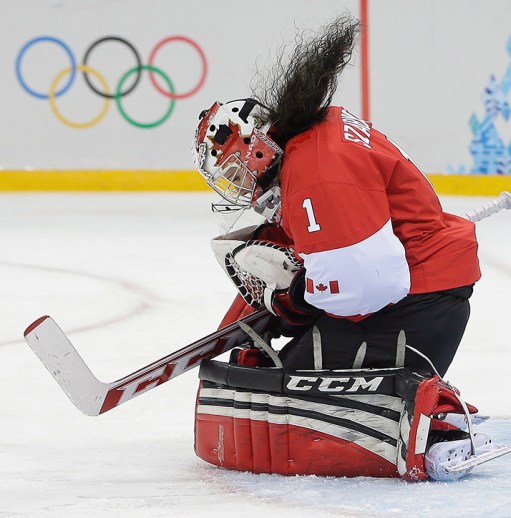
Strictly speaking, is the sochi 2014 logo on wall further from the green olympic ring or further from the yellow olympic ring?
the yellow olympic ring

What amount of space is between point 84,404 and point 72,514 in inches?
14.6

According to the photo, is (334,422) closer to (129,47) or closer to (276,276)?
(276,276)

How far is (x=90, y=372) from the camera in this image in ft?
6.97

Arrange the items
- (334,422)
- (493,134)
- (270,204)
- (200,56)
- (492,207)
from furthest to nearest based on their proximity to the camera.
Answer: (200,56)
(493,134)
(492,207)
(270,204)
(334,422)

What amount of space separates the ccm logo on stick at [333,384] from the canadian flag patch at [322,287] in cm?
18

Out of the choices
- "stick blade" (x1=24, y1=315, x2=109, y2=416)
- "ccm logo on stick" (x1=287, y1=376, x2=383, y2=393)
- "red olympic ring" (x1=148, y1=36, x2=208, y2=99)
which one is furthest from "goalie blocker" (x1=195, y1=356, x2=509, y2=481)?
"red olympic ring" (x1=148, y1=36, x2=208, y2=99)

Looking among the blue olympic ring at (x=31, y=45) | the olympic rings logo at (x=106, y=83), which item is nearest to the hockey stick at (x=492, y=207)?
the olympic rings logo at (x=106, y=83)

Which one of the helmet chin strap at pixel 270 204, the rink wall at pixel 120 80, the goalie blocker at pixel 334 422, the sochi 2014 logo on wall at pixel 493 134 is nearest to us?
the goalie blocker at pixel 334 422

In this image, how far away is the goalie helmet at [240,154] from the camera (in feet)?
6.73

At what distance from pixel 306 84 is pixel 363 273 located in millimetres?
399

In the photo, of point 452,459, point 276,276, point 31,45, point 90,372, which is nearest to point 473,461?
point 452,459

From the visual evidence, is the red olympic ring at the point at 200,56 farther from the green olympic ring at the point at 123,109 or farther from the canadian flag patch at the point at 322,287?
the canadian flag patch at the point at 322,287

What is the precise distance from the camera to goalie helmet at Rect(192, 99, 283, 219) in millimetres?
2051

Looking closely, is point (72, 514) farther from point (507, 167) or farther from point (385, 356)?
point (507, 167)
